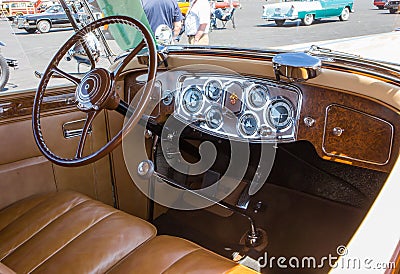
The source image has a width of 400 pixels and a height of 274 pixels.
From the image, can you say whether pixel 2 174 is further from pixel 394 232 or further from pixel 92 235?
pixel 394 232

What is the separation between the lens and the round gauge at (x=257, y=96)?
156 cm

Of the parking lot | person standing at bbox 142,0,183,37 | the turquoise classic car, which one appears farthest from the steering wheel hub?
the turquoise classic car

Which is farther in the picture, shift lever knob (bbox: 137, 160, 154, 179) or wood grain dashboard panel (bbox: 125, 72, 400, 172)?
shift lever knob (bbox: 137, 160, 154, 179)

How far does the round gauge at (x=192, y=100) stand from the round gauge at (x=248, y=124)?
0.20 meters

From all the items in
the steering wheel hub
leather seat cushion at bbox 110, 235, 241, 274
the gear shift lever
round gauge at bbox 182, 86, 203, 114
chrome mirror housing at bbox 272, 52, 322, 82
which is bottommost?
the gear shift lever

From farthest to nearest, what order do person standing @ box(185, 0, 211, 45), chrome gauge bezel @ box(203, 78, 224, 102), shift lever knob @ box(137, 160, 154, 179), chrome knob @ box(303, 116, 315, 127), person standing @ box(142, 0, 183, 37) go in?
person standing @ box(185, 0, 211, 45), person standing @ box(142, 0, 183, 37), shift lever knob @ box(137, 160, 154, 179), chrome gauge bezel @ box(203, 78, 224, 102), chrome knob @ box(303, 116, 315, 127)

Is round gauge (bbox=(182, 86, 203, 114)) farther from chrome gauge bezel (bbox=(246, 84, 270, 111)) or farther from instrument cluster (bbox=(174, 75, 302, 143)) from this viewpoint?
chrome gauge bezel (bbox=(246, 84, 270, 111))

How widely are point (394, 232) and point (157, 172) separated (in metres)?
1.37

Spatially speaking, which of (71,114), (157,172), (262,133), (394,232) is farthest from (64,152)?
(394,232)

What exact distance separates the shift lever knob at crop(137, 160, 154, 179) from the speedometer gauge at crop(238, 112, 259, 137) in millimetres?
494

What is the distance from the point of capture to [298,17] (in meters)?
3.65

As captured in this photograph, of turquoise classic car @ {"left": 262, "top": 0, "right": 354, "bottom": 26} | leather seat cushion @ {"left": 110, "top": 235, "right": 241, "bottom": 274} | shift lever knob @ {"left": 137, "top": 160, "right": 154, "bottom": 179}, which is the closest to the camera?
leather seat cushion @ {"left": 110, "top": 235, "right": 241, "bottom": 274}

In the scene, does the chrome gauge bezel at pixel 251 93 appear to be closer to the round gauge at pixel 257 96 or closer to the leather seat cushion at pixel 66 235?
the round gauge at pixel 257 96

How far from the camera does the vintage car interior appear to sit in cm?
131
